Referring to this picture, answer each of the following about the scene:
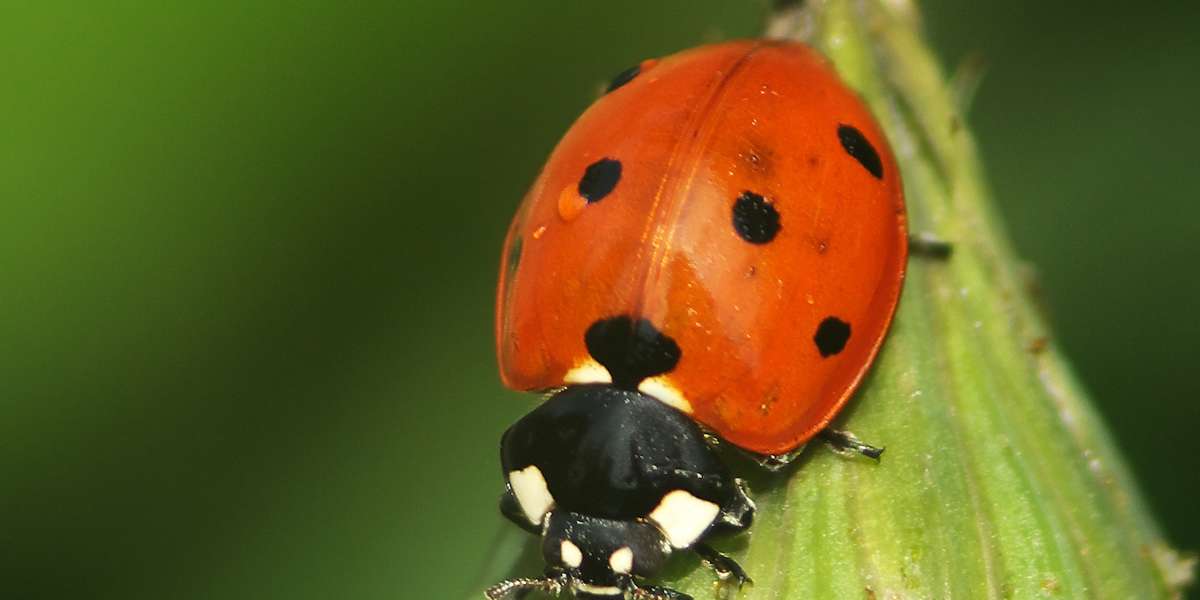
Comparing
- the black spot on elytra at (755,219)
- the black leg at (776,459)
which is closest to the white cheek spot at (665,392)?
the black leg at (776,459)

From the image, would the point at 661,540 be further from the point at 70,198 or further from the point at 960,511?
the point at 70,198

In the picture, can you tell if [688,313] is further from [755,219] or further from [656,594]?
[656,594]

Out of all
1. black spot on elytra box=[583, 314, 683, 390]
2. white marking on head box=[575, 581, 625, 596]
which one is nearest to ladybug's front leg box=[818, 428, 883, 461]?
black spot on elytra box=[583, 314, 683, 390]

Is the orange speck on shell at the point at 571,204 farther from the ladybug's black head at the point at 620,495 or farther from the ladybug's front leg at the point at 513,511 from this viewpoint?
the ladybug's front leg at the point at 513,511

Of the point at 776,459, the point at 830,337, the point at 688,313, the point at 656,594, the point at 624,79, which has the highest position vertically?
the point at 624,79

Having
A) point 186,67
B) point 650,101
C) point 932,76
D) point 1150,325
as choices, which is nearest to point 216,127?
point 186,67

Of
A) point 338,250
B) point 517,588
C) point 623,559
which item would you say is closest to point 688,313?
point 623,559
